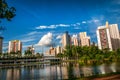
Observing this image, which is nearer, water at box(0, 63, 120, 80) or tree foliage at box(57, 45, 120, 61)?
water at box(0, 63, 120, 80)

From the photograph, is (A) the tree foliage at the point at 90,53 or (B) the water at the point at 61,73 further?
(A) the tree foliage at the point at 90,53

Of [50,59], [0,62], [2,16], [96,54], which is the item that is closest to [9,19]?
[2,16]

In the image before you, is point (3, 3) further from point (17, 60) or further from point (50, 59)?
point (50, 59)

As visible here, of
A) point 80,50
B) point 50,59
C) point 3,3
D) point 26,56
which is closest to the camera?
point 3,3

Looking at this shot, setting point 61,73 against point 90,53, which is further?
point 90,53

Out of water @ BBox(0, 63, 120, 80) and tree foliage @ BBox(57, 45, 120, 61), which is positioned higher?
tree foliage @ BBox(57, 45, 120, 61)

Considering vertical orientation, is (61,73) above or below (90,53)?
below

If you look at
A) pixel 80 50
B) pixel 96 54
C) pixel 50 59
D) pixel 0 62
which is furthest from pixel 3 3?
pixel 50 59

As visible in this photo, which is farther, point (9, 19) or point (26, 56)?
point (26, 56)

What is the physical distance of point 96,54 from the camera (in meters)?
119

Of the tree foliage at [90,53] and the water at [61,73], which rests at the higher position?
the tree foliage at [90,53]

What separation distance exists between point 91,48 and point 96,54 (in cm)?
668

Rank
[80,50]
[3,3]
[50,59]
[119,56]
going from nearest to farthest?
[3,3]
[119,56]
[80,50]
[50,59]

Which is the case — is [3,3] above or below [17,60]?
above
